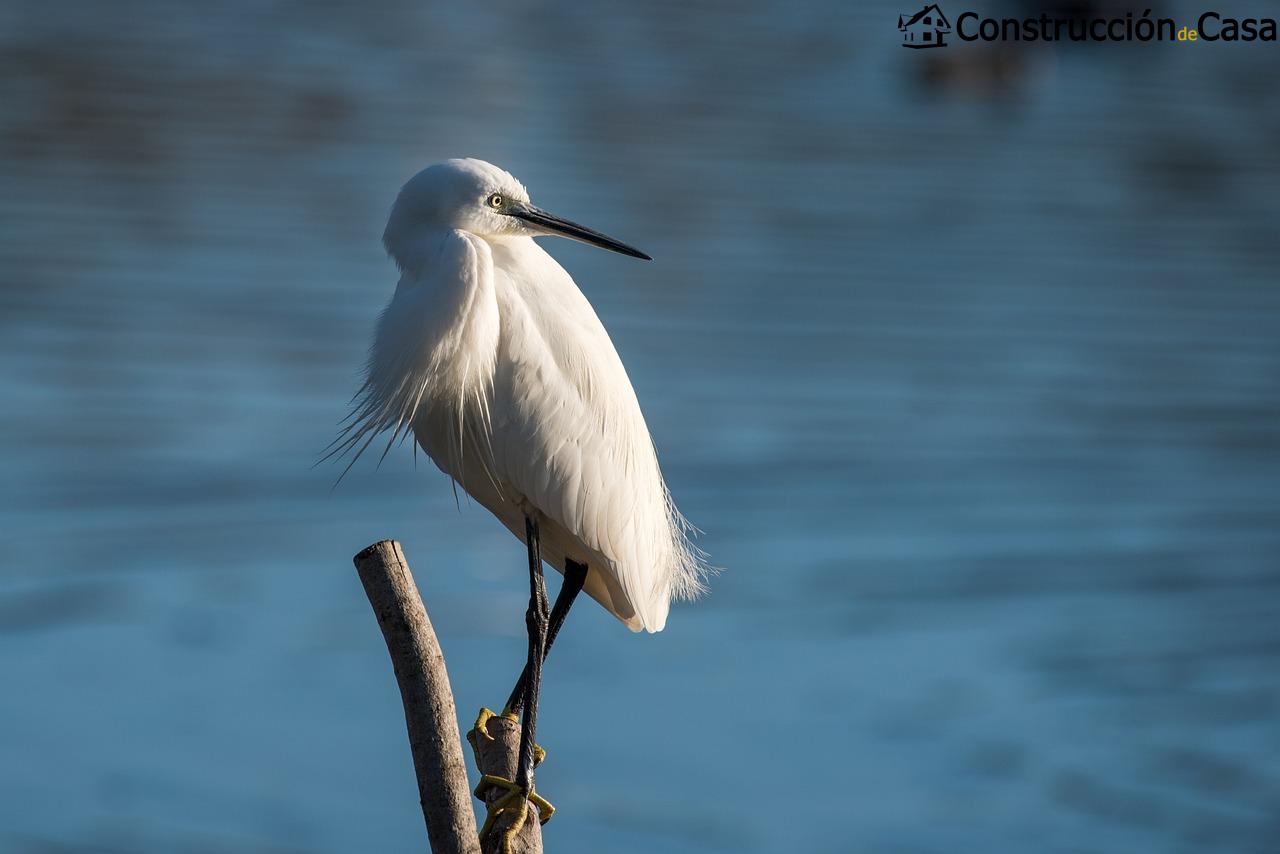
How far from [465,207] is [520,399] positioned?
1.56 ft

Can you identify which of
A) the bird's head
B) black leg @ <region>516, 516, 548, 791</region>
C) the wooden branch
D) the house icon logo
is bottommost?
the wooden branch

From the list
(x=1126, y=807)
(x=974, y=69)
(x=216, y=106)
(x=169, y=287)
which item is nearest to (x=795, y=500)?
(x=1126, y=807)

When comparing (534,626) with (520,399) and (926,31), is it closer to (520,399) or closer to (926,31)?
(520,399)

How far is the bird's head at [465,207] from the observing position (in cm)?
336

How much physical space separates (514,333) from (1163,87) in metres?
12.5

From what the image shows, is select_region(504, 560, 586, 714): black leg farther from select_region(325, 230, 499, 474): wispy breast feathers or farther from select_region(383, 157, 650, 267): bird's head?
select_region(383, 157, 650, 267): bird's head

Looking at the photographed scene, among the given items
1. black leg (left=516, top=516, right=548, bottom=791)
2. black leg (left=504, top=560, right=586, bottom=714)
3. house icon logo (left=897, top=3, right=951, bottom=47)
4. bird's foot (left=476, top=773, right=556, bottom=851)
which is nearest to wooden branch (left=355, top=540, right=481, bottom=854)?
bird's foot (left=476, top=773, right=556, bottom=851)

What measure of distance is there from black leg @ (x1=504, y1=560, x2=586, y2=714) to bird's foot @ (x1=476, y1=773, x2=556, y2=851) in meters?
0.28

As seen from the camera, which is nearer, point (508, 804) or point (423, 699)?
point (423, 699)

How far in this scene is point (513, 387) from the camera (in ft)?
11.9

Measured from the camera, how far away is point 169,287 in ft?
31.0

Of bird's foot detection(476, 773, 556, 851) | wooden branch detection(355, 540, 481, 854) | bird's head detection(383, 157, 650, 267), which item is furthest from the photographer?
bird's head detection(383, 157, 650, 267)

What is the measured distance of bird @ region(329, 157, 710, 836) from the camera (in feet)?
11.1

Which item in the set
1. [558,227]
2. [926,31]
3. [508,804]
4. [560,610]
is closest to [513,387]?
[558,227]
